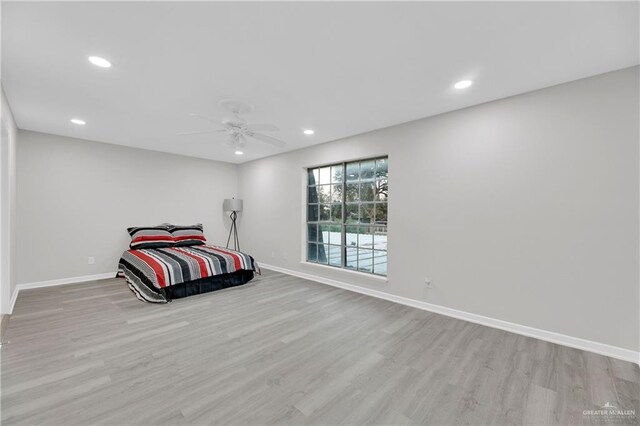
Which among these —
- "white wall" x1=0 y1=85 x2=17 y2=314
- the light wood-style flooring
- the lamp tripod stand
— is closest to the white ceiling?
"white wall" x1=0 y1=85 x2=17 y2=314

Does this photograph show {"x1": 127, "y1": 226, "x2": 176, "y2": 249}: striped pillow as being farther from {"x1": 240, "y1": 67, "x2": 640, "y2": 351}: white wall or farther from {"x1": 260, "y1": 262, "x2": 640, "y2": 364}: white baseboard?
{"x1": 240, "y1": 67, "x2": 640, "y2": 351}: white wall

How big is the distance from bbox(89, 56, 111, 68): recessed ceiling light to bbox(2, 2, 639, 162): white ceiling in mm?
53

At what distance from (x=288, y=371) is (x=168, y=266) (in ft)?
8.62

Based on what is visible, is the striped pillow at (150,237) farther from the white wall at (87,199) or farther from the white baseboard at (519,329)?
the white baseboard at (519,329)

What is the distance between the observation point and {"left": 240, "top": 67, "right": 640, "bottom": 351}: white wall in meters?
2.43

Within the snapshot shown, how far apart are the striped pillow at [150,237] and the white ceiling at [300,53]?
7.66ft

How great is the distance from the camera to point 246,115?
11.6 feet

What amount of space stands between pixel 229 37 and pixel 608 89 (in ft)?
11.0

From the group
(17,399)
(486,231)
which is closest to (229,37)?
(17,399)

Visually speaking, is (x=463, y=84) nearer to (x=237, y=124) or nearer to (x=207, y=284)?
(x=237, y=124)

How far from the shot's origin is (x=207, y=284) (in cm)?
426

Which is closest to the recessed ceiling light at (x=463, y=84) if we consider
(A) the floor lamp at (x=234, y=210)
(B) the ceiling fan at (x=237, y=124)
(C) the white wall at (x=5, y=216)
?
(B) the ceiling fan at (x=237, y=124)

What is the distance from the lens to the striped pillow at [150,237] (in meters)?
5.04

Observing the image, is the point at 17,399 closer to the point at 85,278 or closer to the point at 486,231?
the point at 85,278
